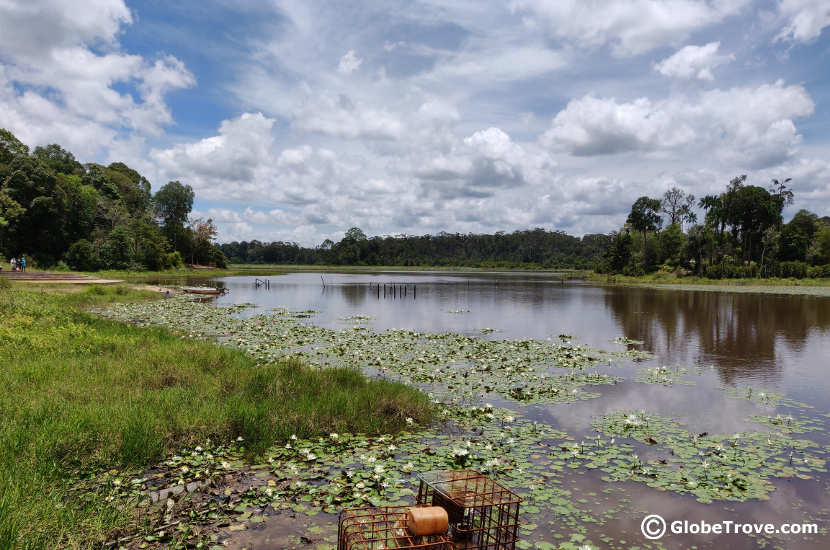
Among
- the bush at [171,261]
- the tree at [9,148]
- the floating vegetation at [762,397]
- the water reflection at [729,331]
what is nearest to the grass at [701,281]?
the water reflection at [729,331]

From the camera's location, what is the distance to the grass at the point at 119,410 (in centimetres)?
498

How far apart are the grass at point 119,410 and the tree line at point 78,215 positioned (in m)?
44.5

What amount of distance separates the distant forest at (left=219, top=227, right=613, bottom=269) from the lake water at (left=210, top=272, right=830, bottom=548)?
139244mm

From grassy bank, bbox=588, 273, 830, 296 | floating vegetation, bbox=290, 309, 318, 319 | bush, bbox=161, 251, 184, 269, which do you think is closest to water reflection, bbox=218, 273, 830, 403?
floating vegetation, bbox=290, 309, 318, 319

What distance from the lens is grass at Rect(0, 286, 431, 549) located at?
4980 mm

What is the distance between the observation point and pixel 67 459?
20.4 feet

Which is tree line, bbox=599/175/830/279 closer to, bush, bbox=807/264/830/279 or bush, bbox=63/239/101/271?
bush, bbox=807/264/830/279

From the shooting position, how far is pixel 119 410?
298 inches

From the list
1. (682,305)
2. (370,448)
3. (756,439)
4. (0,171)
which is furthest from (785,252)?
(0,171)

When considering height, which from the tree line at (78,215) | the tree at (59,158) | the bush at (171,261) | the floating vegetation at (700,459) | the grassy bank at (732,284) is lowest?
the floating vegetation at (700,459)

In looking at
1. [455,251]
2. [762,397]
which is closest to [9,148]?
[762,397]

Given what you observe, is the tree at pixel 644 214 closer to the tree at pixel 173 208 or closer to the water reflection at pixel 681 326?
the water reflection at pixel 681 326

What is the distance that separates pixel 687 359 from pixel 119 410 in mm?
18744

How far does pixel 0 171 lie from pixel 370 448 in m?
69.9
